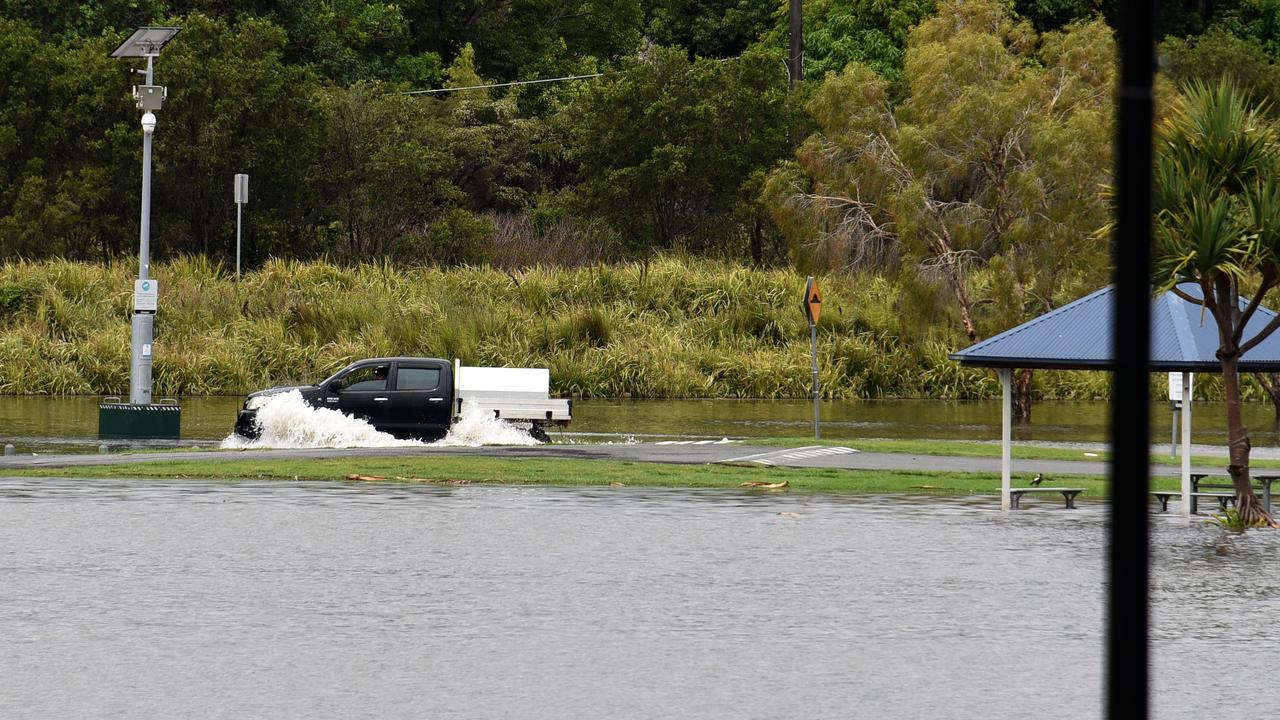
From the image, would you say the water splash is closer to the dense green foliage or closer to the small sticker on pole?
the small sticker on pole

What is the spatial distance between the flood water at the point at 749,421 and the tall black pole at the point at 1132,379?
2519 centimetres

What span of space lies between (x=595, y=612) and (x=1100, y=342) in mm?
9380

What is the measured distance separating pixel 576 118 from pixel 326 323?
18774 millimetres

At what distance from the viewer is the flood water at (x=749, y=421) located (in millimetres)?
32531

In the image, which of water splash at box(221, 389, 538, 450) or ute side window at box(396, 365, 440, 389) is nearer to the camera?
water splash at box(221, 389, 538, 450)

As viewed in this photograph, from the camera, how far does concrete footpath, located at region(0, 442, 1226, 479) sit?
25281mm

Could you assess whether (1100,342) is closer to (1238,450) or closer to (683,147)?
(1238,450)

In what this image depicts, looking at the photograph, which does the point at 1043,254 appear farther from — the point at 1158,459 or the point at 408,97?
the point at 408,97

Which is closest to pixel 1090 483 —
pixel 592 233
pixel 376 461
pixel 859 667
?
pixel 376 461

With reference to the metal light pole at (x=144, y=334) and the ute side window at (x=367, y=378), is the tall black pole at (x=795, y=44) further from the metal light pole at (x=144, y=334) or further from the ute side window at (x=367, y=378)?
the ute side window at (x=367, y=378)

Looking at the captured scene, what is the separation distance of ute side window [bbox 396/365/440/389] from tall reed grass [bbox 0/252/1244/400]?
579 inches

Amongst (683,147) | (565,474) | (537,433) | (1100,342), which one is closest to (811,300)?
(537,433)

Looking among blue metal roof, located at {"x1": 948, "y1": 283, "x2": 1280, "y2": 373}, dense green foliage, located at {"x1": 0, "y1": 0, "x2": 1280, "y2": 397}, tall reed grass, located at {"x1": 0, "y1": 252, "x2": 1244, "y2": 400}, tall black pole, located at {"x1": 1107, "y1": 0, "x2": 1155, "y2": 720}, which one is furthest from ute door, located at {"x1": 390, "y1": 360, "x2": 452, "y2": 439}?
tall black pole, located at {"x1": 1107, "y1": 0, "x2": 1155, "y2": 720}

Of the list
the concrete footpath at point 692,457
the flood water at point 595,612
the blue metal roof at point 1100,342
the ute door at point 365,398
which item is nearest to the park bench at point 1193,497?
the flood water at point 595,612
